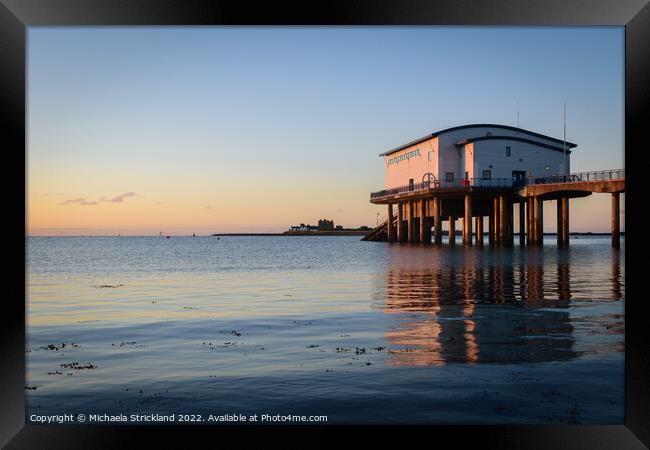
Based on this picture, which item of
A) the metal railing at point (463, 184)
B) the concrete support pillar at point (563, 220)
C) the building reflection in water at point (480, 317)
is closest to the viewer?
the building reflection in water at point (480, 317)

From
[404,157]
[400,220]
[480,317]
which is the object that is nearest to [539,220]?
[404,157]

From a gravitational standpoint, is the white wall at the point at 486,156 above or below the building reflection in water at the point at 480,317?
above

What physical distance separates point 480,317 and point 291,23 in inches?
417

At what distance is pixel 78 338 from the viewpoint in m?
14.4

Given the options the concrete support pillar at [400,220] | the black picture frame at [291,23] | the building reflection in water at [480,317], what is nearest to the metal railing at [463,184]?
the concrete support pillar at [400,220]

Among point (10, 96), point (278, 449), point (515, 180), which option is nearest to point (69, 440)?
point (278, 449)

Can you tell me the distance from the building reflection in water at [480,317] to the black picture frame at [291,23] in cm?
412

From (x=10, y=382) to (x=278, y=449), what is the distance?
8.71 feet

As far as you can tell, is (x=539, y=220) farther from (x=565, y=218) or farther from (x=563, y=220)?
(x=563, y=220)

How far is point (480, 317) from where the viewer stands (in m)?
15.7

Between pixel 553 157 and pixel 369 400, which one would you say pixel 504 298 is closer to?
pixel 369 400

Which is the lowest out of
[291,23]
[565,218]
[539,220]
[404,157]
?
[539,220]

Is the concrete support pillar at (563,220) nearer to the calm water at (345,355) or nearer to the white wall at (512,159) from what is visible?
→ the white wall at (512,159)

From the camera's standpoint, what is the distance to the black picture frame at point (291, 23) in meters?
6.32
